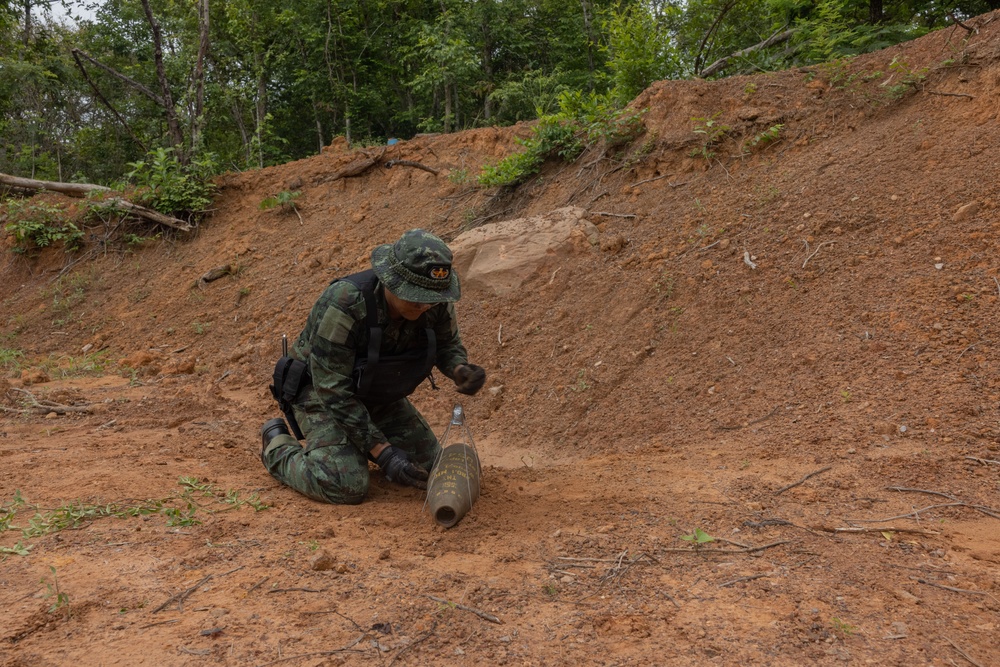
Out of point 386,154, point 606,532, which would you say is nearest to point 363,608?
point 606,532

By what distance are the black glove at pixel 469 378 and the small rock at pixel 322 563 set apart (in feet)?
3.75

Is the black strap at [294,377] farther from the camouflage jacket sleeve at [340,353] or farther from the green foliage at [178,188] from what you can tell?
the green foliage at [178,188]

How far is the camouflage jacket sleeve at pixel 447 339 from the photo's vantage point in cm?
373

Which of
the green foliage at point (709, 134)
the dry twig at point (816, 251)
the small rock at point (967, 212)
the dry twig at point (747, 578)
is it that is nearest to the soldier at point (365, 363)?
the dry twig at point (747, 578)

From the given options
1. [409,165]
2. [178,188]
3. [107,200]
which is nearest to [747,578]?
[409,165]

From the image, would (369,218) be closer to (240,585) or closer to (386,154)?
(386,154)

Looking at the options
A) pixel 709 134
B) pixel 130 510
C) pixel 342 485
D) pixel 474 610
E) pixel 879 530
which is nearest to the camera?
pixel 474 610

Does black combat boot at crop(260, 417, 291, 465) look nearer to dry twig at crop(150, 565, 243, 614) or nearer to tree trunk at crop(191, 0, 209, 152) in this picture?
dry twig at crop(150, 565, 243, 614)

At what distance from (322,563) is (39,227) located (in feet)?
31.2

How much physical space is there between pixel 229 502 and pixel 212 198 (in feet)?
25.7

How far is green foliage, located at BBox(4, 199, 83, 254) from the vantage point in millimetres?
9805

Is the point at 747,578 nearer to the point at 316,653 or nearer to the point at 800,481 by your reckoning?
the point at 800,481

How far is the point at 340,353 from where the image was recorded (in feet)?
11.3

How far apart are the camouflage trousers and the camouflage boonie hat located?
32.2 inches
